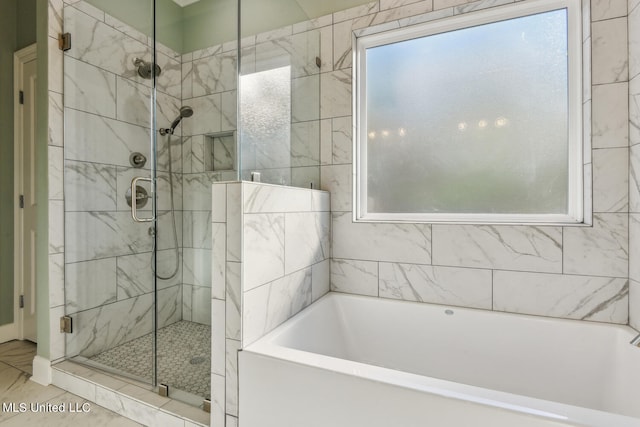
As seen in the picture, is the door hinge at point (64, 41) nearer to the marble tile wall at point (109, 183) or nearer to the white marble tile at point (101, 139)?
the marble tile wall at point (109, 183)

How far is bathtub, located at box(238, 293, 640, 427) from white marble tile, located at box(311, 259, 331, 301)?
0.06 m

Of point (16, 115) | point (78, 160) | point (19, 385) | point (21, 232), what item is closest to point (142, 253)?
point (78, 160)

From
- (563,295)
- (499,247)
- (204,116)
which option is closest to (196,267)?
(204,116)

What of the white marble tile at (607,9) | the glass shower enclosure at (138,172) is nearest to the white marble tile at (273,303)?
the glass shower enclosure at (138,172)

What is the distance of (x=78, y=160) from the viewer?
200cm

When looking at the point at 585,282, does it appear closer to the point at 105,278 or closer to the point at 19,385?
the point at 105,278

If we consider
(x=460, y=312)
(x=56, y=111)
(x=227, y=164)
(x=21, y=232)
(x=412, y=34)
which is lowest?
(x=460, y=312)

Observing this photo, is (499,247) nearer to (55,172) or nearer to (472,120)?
(472,120)

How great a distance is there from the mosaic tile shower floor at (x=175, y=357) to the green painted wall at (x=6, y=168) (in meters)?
1.18

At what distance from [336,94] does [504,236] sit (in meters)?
1.33

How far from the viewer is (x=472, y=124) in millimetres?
1804

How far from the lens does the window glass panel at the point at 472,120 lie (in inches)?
65.5

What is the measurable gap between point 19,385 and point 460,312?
2571mm

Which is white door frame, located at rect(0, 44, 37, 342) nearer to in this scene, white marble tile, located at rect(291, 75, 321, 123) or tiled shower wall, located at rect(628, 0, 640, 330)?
white marble tile, located at rect(291, 75, 321, 123)
